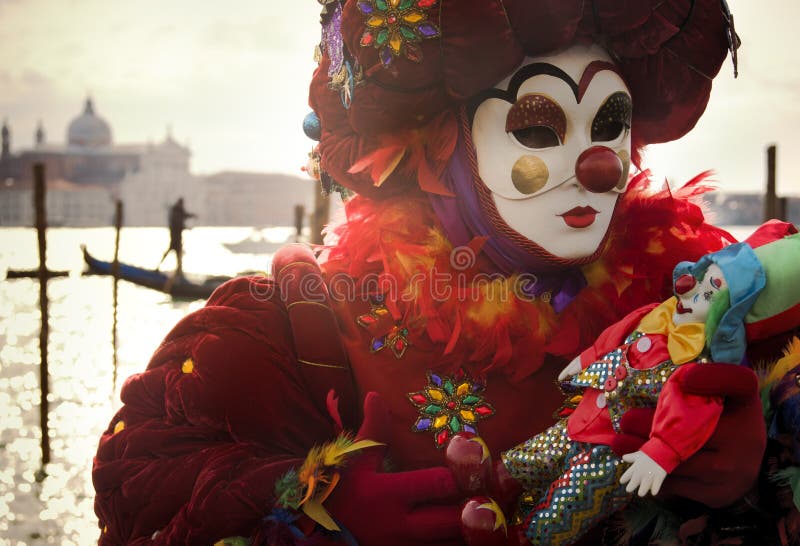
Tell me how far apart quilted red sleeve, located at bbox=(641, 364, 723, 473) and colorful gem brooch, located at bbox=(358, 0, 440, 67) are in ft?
3.15

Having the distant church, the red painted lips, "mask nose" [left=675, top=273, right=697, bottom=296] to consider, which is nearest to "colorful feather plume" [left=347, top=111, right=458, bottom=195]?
the red painted lips

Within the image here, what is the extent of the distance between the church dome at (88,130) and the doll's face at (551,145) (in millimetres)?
86034

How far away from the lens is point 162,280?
1697 centimetres

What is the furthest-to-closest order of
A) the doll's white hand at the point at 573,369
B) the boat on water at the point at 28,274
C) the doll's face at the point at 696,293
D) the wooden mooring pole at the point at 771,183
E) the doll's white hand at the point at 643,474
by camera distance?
the wooden mooring pole at the point at 771,183, the boat on water at the point at 28,274, the doll's white hand at the point at 573,369, the doll's face at the point at 696,293, the doll's white hand at the point at 643,474

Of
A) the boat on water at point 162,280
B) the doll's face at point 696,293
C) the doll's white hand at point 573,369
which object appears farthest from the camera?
the boat on water at point 162,280

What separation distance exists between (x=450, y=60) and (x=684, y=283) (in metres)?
0.74

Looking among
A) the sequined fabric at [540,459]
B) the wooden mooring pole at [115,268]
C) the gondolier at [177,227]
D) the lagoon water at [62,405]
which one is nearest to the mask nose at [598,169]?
the sequined fabric at [540,459]

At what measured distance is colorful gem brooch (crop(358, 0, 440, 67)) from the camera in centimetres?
206

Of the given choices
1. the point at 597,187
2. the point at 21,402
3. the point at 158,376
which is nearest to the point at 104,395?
the point at 21,402

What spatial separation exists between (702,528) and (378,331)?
886 mm

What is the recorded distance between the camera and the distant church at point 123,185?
82562mm

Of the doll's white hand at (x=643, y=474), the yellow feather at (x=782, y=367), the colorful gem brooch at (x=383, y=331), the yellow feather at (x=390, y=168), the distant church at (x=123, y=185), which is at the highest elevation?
the yellow feather at (x=390, y=168)

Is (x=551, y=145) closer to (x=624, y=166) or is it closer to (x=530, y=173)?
(x=530, y=173)

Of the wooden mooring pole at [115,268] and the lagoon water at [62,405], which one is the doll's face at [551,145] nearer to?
the lagoon water at [62,405]
